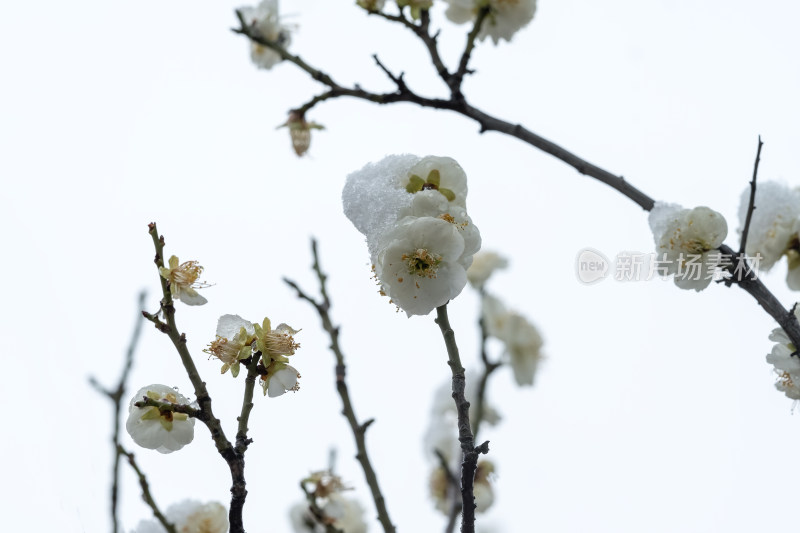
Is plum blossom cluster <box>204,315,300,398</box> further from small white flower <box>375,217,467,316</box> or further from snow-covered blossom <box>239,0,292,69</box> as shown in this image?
snow-covered blossom <box>239,0,292,69</box>

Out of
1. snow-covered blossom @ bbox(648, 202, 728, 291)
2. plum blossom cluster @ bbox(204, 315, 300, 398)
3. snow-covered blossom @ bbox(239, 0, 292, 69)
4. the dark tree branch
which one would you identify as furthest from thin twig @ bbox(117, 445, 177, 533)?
snow-covered blossom @ bbox(239, 0, 292, 69)

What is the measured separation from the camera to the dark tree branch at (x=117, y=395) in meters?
1.95

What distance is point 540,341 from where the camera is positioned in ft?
12.8

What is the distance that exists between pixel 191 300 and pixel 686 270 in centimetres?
122

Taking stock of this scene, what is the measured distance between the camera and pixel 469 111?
6.59 feet

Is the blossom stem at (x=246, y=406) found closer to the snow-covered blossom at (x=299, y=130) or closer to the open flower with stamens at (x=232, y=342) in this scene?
the open flower with stamens at (x=232, y=342)

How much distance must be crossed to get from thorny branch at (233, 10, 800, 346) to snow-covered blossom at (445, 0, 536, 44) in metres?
0.22

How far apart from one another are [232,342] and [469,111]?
1031mm

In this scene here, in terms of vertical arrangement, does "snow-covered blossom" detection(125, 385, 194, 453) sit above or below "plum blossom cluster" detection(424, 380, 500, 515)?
below

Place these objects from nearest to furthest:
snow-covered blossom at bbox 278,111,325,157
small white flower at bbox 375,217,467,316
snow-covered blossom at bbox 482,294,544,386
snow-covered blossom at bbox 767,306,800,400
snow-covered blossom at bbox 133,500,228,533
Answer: small white flower at bbox 375,217,467,316
snow-covered blossom at bbox 767,306,800,400
snow-covered blossom at bbox 133,500,228,533
snow-covered blossom at bbox 278,111,325,157
snow-covered blossom at bbox 482,294,544,386

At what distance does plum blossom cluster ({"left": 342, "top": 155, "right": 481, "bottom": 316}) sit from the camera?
125cm

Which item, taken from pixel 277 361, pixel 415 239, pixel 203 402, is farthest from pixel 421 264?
pixel 203 402

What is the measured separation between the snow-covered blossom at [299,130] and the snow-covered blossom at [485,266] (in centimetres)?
138

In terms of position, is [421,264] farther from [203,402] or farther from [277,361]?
[203,402]
